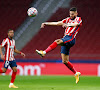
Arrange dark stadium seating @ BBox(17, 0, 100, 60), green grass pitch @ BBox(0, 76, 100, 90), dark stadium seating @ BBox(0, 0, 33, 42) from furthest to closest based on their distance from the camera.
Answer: dark stadium seating @ BBox(0, 0, 33, 42), dark stadium seating @ BBox(17, 0, 100, 60), green grass pitch @ BBox(0, 76, 100, 90)

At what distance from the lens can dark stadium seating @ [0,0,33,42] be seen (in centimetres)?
1888

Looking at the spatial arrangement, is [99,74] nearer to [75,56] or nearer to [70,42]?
[75,56]

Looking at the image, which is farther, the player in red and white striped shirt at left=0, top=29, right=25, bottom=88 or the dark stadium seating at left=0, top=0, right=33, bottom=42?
the dark stadium seating at left=0, top=0, right=33, bottom=42

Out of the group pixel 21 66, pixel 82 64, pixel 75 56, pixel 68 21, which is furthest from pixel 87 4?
pixel 68 21

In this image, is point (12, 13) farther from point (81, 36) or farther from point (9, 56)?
point (9, 56)

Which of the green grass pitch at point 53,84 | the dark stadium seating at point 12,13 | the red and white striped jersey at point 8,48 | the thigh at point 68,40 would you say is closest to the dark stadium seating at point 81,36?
the dark stadium seating at point 12,13

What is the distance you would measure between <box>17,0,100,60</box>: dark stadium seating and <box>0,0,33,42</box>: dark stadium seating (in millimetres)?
1688

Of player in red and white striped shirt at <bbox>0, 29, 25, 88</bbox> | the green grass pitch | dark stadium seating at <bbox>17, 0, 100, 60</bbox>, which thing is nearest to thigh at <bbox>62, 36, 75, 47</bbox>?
the green grass pitch

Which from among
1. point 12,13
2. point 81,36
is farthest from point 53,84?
point 12,13

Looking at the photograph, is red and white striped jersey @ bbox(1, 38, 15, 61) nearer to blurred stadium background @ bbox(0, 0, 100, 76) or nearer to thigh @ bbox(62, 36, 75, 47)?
thigh @ bbox(62, 36, 75, 47)

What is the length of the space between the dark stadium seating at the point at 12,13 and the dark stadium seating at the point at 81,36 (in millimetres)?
1688

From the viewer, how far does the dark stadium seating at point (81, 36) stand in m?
17.1

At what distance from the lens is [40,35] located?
18422 mm

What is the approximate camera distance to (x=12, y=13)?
1942 centimetres
